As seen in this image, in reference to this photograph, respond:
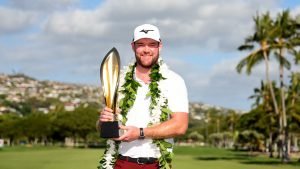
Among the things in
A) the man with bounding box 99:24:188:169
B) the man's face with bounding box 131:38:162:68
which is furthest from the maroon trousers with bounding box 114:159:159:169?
the man's face with bounding box 131:38:162:68

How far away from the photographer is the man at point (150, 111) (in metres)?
4.50

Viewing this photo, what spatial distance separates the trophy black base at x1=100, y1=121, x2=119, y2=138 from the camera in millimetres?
4223

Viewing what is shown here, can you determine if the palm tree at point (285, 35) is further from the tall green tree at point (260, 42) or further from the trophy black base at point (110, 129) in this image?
the trophy black base at point (110, 129)

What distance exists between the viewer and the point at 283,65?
54938mm

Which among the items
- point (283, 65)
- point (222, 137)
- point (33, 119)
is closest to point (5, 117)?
point (33, 119)

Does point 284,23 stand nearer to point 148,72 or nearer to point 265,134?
point 265,134

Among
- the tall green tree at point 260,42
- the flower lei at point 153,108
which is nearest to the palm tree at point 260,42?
the tall green tree at point 260,42

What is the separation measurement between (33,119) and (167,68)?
13419cm

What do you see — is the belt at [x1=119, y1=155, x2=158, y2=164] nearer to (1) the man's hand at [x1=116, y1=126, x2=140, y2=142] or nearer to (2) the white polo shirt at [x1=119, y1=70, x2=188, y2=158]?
(2) the white polo shirt at [x1=119, y1=70, x2=188, y2=158]

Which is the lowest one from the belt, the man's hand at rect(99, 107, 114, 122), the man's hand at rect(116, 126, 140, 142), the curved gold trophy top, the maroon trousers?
the maroon trousers

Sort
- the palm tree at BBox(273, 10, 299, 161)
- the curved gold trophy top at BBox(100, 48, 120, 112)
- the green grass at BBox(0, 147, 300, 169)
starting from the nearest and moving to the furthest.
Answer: the curved gold trophy top at BBox(100, 48, 120, 112)
the green grass at BBox(0, 147, 300, 169)
the palm tree at BBox(273, 10, 299, 161)

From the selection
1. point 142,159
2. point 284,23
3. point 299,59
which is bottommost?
point 142,159

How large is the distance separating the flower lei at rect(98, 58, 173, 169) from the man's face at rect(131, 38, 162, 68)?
0.11m

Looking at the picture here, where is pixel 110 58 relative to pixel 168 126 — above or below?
above
